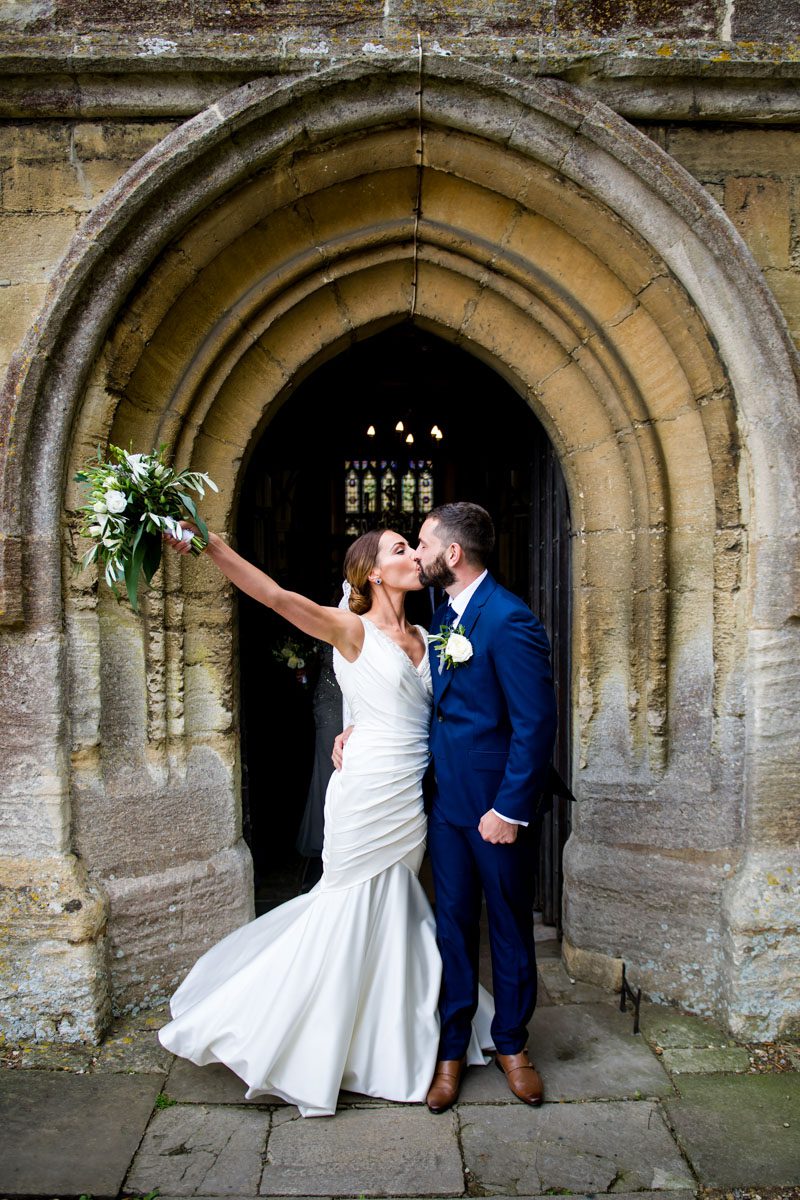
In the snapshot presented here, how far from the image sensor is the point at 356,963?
3107 mm

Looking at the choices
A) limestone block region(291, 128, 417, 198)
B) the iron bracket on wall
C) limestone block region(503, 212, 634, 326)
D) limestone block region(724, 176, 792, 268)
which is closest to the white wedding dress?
the iron bracket on wall

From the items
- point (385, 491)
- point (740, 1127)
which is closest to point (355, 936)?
point (740, 1127)

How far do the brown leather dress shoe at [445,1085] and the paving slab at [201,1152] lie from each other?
1.83ft

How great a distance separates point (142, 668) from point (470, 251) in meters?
2.17

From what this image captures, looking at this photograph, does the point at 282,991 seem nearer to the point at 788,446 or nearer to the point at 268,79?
the point at 788,446

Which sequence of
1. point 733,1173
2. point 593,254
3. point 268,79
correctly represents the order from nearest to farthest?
point 733,1173
point 268,79
point 593,254

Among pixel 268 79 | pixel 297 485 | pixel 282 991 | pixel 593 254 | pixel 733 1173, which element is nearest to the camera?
pixel 733 1173

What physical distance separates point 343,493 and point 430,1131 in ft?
14.1

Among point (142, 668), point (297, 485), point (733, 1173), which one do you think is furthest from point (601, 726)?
point (297, 485)

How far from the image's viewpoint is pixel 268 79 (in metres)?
3.27

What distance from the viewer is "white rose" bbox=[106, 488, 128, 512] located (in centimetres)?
287

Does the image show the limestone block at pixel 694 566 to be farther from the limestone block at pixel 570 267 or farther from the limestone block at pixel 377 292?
the limestone block at pixel 377 292

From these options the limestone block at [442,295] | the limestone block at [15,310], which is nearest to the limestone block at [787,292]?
the limestone block at [442,295]

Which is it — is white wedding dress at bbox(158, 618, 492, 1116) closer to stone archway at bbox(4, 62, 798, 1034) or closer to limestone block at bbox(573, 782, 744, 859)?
stone archway at bbox(4, 62, 798, 1034)
